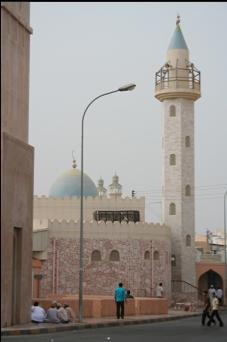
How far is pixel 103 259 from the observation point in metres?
40.1

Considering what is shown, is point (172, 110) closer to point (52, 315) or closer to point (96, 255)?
point (96, 255)

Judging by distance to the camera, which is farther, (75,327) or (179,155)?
(179,155)

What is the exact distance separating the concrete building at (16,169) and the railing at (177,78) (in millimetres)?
24015

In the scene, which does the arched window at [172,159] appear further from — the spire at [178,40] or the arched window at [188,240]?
the spire at [178,40]

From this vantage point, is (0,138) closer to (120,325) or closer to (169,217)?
(120,325)

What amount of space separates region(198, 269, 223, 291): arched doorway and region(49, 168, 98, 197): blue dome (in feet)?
33.9

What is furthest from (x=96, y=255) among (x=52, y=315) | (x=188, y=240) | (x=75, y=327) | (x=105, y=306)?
(x=75, y=327)

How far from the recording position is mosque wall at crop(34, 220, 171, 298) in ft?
129

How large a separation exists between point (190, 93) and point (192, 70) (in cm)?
152

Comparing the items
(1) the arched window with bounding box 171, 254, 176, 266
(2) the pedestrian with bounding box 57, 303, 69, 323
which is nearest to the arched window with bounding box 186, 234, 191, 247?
(1) the arched window with bounding box 171, 254, 176, 266

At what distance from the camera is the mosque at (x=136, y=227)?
39.7 meters

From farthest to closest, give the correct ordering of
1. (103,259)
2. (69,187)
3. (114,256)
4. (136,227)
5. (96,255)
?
(69,187) < (136,227) < (114,256) < (96,255) < (103,259)

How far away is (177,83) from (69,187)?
35.2ft

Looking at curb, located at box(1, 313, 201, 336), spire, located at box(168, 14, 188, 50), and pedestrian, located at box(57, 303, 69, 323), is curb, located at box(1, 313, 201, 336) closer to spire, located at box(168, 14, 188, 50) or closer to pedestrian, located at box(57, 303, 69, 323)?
pedestrian, located at box(57, 303, 69, 323)
